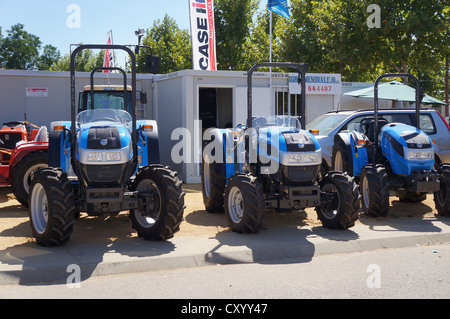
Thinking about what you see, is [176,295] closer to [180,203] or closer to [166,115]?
[180,203]

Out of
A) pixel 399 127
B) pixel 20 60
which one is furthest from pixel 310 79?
pixel 20 60

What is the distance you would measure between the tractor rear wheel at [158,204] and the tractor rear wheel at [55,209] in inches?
39.1

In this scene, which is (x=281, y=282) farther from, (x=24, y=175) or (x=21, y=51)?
(x=21, y=51)

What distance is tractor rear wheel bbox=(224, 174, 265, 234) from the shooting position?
7.85 meters

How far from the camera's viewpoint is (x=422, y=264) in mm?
6852

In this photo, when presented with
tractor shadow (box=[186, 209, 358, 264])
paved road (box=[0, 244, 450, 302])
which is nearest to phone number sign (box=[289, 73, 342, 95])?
tractor shadow (box=[186, 209, 358, 264])

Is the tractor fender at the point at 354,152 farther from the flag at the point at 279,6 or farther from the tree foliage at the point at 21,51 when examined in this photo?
the tree foliage at the point at 21,51

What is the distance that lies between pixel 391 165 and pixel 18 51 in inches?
2395

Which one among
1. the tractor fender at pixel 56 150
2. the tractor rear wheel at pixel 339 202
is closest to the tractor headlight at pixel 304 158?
the tractor rear wheel at pixel 339 202

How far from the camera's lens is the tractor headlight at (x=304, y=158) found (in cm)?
809

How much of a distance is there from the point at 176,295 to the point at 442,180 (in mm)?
6062

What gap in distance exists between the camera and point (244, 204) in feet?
26.0

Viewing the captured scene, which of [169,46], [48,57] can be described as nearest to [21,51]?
[48,57]

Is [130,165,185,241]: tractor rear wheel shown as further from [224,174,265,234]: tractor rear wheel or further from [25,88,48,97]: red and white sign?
[25,88,48,97]: red and white sign
